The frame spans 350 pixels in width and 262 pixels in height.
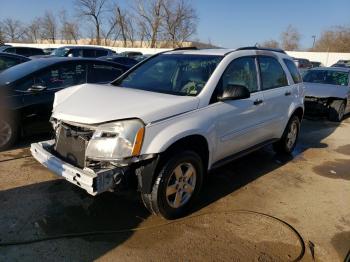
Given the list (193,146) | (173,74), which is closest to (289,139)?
(173,74)

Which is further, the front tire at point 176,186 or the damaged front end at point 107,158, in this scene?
the front tire at point 176,186

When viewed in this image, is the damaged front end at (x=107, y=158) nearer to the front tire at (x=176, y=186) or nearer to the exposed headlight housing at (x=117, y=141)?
the exposed headlight housing at (x=117, y=141)

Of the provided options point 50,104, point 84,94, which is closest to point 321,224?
point 84,94

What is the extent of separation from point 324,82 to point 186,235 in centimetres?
875

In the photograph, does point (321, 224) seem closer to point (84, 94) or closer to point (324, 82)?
point (84, 94)

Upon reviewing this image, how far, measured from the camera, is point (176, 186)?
374 centimetres

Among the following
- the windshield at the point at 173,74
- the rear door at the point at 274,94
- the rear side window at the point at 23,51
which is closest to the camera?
the windshield at the point at 173,74

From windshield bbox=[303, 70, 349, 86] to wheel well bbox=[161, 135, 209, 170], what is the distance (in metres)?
7.95

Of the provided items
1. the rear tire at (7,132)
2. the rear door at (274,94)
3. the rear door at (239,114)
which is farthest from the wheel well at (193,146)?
the rear tire at (7,132)

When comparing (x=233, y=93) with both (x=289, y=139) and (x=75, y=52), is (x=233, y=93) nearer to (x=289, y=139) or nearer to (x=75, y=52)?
(x=289, y=139)

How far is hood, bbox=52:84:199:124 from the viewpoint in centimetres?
335

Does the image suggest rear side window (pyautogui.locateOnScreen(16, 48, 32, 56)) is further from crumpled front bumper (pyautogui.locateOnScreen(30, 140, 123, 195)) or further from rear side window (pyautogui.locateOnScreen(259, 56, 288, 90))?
crumpled front bumper (pyautogui.locateOnScreen(30, 140, 123, 195))

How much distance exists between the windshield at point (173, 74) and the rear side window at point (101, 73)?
2.05 m

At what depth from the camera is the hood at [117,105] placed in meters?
3.35
